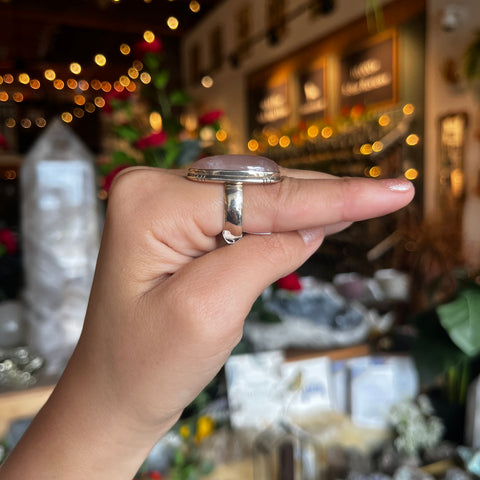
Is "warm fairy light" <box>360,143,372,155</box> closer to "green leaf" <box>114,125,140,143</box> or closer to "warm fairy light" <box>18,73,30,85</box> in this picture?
"green leaf" <box>114,125,140,143</box>

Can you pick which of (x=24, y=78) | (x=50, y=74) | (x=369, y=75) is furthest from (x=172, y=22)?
(x=369, y=75)

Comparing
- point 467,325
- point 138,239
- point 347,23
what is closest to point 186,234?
point 138,239

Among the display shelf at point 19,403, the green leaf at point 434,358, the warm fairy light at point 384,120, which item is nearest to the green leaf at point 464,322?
the green leaf at point 434,358

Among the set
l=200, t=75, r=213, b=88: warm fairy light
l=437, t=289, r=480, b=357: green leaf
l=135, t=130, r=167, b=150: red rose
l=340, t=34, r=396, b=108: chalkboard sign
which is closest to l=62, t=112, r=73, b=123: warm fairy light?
l=200, t=75, r=213, b=88: warm fairy light

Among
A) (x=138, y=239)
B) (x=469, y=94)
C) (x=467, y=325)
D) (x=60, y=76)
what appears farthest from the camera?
(x=60, y=76)

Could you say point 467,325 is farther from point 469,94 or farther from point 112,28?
point 112,28

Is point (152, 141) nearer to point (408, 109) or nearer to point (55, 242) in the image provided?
point (55, 242)

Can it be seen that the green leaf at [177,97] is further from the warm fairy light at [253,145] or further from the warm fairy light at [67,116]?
the warm fairy light at [67,116]
